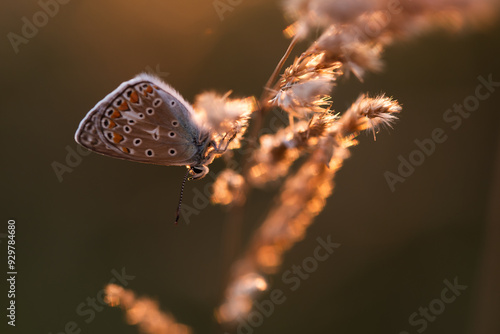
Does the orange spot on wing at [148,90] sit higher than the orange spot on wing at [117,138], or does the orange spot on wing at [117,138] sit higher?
the orange spot on wing at [148,90]

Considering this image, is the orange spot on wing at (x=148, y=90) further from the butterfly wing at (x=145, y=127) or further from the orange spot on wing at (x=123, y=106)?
the orange spot on wing at (x=123, y=106)

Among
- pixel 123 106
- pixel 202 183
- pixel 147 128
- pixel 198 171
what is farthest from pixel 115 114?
pixel 202 183

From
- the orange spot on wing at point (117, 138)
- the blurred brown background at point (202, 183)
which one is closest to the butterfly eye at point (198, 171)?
the orange spot on wing at point (117, 138)

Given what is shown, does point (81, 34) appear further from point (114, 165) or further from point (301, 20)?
point (301, 20)

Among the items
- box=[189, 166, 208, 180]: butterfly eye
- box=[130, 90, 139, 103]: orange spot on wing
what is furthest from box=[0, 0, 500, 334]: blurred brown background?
box=[130, 90, 139, 103]: orange spot on wing

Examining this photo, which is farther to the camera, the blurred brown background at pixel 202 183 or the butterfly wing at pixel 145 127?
the blurred brown background at pixel 202 183

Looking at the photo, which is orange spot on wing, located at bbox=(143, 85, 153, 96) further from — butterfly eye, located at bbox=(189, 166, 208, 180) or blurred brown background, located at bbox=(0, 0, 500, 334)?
blurred brown background, located at bbox=(0, 0, 500, 334)

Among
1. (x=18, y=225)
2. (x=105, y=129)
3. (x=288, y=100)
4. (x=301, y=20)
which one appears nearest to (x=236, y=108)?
(x=288, y=100)
